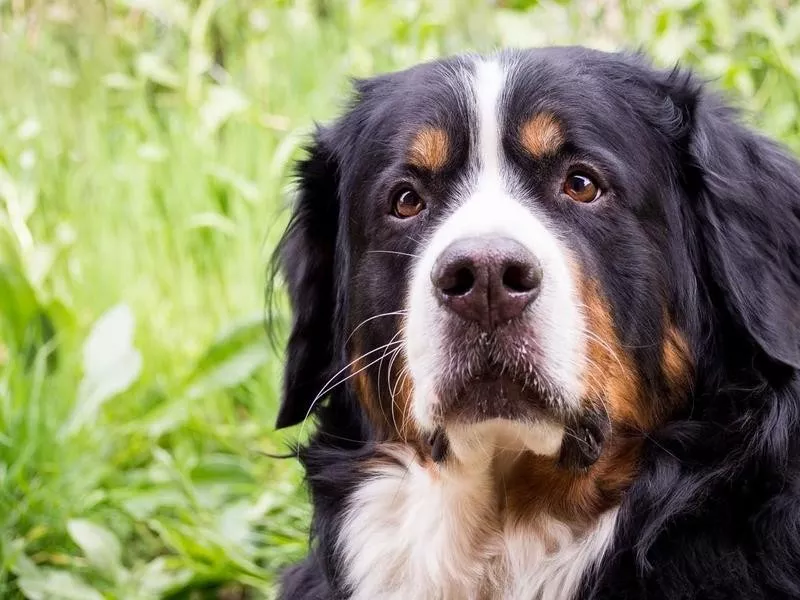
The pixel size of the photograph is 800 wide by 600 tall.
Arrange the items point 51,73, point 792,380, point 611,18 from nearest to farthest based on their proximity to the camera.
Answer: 1. point 792,380
2. point 611,18
3. point 51,73

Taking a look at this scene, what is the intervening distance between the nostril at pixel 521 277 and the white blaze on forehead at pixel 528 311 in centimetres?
3

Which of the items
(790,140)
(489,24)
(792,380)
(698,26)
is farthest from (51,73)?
(792,380)

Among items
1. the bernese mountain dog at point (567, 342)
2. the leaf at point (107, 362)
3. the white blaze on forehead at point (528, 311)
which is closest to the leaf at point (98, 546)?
the leaf at point (107, 362)

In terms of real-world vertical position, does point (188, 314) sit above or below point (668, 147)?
below

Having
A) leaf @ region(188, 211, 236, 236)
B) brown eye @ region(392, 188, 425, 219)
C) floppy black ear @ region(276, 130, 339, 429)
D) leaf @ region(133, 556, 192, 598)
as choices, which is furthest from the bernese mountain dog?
leaf @ region(188, 211, 236, 236)

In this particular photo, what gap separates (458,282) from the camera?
2271 mm

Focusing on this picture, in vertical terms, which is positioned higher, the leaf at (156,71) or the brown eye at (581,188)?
the brown eye at (581,188)

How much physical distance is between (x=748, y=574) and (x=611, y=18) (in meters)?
3.80

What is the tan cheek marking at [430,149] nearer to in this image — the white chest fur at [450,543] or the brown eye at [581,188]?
the brown eye at [581,188]

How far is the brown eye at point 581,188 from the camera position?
257 cm

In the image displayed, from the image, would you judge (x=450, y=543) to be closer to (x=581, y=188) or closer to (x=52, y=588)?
(x=581, y=188)

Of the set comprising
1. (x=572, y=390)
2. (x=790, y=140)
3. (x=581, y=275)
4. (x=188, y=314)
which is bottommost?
(x=188, y=314)

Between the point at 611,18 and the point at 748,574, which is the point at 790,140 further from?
the point at 748,574

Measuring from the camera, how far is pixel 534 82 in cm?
263
